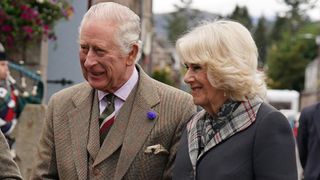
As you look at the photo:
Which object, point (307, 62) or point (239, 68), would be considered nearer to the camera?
point (239, 68)

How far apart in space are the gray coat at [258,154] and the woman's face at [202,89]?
0.17 m

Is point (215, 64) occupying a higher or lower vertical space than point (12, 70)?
higher

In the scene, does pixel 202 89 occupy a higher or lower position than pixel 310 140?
higher

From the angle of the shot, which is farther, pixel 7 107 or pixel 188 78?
pixel 7 107

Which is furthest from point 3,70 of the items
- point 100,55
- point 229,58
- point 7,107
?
point 229,58

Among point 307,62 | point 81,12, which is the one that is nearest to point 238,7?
point 307,62

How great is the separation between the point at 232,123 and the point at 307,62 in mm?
97729

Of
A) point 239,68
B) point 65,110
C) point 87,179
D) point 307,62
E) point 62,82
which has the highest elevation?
point 239,68

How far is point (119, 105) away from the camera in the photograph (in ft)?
14.7

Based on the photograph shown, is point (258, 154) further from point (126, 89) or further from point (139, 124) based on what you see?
point (126, 89)

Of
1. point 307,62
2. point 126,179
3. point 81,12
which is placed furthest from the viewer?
point 307,62

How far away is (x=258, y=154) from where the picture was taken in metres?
3.95

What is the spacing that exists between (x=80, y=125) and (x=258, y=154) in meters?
0.96

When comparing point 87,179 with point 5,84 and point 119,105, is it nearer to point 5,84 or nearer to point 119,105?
point 119,105
